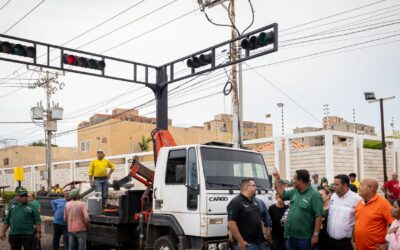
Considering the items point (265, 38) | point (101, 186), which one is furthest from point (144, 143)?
point (265, 38)

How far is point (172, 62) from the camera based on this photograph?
16.5 meters

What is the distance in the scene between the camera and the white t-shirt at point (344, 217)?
6.46 meters

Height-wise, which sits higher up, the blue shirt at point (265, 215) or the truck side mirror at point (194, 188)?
the truck side mirror at point (194, 188)

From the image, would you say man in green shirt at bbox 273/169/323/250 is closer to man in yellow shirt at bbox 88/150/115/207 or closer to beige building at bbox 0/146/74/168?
man in yellow shirt at bbox 88/150/115/207

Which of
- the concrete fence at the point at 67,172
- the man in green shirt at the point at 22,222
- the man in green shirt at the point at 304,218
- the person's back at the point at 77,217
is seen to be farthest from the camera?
the concrete fence at the point at 67,172

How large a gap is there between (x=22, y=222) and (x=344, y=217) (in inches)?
244

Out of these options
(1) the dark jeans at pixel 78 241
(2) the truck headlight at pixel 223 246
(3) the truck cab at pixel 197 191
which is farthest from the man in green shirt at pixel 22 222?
(2) the truck headlight at pixel 223 246

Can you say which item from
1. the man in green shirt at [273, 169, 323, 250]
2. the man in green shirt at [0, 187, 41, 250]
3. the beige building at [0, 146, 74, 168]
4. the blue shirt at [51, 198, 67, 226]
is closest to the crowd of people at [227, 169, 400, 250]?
the man in green shirt at [273, 169, 323, 250]

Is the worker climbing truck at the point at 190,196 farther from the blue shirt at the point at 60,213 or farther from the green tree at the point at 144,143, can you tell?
the green tree at the point at 144,143

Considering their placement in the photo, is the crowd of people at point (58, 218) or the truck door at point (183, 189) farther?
the crowd of people at point (58, 218)

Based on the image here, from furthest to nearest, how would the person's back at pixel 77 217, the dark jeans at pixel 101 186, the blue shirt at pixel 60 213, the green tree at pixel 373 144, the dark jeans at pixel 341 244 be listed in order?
1. the green tree at pixel 373 144
2. the dark jeans at pixel 101 186
3. the blue shirt at pixel 60 213
4. the person's back at pixel 77 217
5. the dark jeans at pixel 341 244

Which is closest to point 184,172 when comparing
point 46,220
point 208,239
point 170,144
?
point 208,239

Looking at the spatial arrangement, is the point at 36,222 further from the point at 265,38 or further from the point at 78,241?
the point at 265,38

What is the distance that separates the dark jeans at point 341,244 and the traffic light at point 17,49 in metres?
11.0
